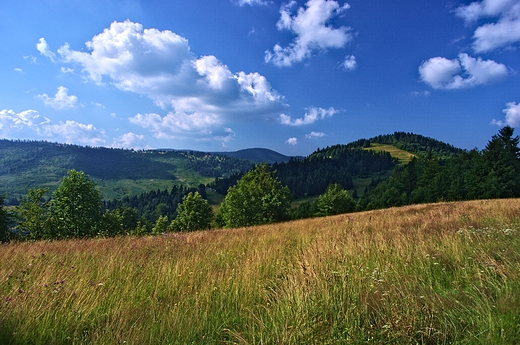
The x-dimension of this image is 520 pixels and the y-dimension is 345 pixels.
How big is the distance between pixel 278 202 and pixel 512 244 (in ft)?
120

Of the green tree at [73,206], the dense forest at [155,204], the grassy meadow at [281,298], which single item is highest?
the grassy meadow at [281,298]

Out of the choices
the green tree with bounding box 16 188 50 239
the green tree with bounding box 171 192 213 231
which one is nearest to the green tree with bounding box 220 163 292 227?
A: the green tree with bounding box 171 192 213 231

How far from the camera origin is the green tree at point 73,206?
26.3 m

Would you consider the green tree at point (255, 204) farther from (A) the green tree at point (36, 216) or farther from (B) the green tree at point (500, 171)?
(B) the green tree at point (500, 171)

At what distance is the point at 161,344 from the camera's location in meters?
2.68

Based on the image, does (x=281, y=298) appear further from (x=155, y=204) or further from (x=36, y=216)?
(x=155, y=204)

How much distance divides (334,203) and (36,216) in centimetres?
5816

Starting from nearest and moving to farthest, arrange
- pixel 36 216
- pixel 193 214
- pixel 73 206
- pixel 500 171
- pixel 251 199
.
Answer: pixel 73 206
pixel 36 216
pixel 251 199
pixel 193 214
pixel 500 171

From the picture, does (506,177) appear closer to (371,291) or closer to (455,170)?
(455,170)

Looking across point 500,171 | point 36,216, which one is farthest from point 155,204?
point 500,171

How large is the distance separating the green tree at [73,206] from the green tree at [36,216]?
1.06m

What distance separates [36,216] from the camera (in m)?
27.0

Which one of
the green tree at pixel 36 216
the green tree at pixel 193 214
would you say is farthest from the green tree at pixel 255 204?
the green tree at pixel 36 216

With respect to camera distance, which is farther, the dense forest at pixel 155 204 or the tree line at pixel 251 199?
the dense forest at pixel 155 204
